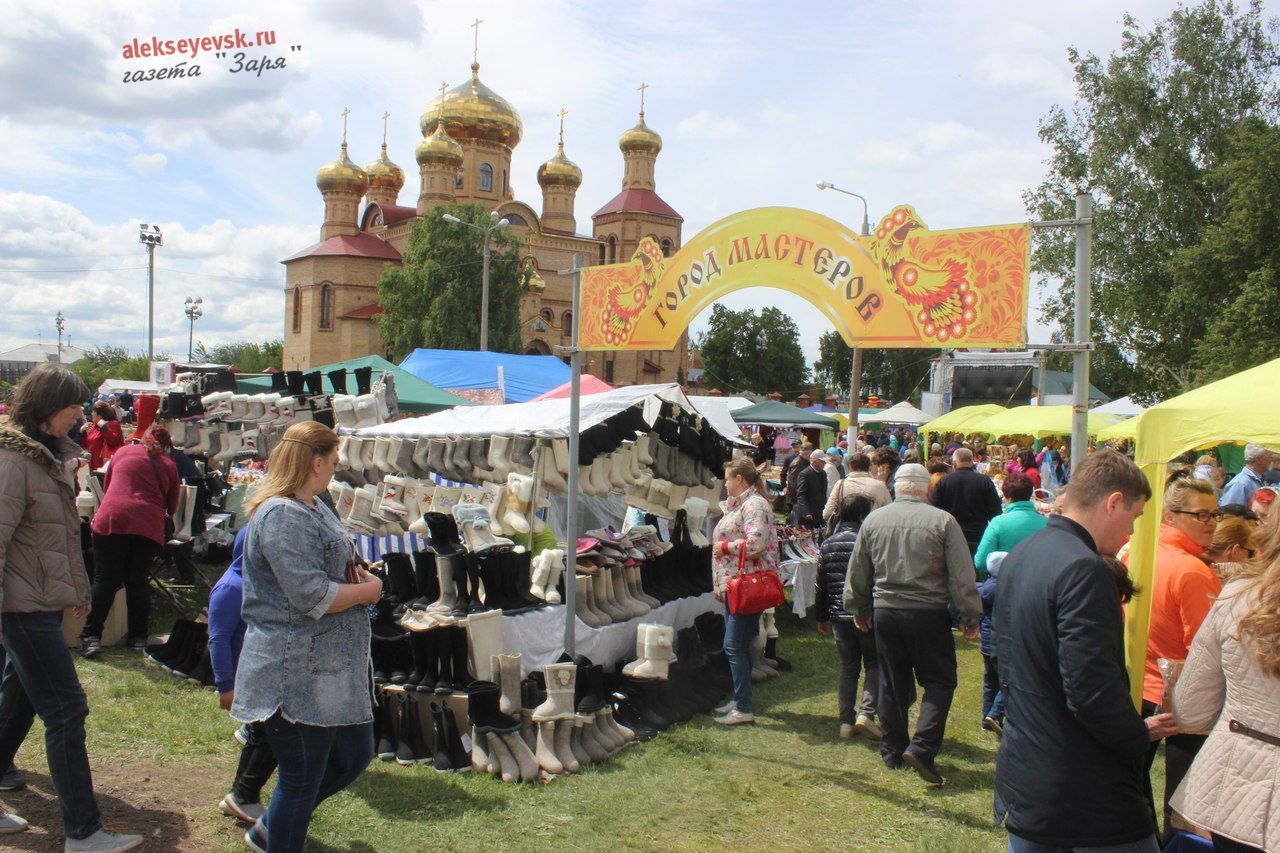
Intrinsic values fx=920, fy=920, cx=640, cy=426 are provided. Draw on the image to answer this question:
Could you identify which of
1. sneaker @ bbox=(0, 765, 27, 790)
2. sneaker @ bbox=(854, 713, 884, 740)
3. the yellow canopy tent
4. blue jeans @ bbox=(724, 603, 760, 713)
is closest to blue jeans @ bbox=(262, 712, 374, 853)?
sneaker @ bbox=(0, 765, 27, 790)

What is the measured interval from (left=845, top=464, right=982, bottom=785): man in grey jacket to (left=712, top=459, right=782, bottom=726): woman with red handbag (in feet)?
2.52

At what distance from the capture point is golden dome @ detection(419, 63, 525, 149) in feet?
152

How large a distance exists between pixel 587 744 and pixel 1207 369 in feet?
61.1

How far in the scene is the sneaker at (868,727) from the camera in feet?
17.6

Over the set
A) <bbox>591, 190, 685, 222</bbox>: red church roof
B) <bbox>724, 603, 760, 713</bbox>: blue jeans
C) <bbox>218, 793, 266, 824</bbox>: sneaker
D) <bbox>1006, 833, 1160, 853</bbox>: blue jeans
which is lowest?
<bbox>218, 793, 266, 824</bbox>: sneaker

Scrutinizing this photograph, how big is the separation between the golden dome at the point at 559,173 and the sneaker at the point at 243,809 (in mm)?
48392

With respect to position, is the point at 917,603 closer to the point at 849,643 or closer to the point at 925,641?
the point at 925,641

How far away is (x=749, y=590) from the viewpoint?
17.8ft

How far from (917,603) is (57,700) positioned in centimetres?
373

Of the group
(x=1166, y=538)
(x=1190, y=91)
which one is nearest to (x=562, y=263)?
(x=1190, y=91)

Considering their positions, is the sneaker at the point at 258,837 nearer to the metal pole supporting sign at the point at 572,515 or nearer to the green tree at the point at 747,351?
the metal pole supporting sign at the point at 572,515

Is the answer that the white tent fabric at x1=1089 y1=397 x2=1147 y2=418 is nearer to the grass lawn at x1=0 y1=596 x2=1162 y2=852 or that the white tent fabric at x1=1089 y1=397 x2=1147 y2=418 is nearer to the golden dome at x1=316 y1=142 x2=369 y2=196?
the grass lawn at x1=0 y1=596 x2=1162 y2=852

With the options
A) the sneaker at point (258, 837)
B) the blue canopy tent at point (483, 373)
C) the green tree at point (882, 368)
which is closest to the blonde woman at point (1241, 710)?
the sneaker at point (258, 837)

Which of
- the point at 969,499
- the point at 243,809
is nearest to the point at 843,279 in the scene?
the point at 243,809
